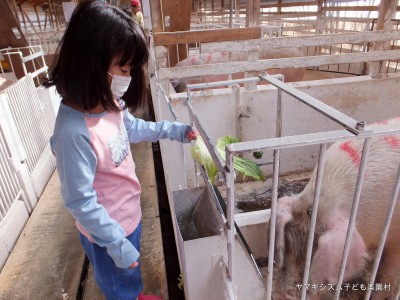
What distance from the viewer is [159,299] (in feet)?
7.10

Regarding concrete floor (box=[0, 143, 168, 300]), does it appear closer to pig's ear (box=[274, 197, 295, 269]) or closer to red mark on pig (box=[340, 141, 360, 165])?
pig's ear (box=[274, 197, 295, 269])

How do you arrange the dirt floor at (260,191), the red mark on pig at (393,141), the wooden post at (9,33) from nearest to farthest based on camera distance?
the red mark on pig at (393,141)
the dirt floor at (260,191)
the wooden post at (9,33)

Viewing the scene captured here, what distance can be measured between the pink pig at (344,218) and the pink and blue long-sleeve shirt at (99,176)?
1008 mm

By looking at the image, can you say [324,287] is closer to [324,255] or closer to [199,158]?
[324,255]

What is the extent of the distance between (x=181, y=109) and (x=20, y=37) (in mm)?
5145

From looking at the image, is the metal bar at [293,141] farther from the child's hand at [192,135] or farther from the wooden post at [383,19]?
the wooden post at [383,19]

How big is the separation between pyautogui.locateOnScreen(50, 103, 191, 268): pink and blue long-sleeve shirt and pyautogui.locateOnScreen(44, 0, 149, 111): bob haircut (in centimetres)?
10

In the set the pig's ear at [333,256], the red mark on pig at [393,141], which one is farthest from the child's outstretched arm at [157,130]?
the red mark on pig at [393,141]

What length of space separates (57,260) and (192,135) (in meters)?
1.81

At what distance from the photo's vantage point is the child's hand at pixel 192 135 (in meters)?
1.71

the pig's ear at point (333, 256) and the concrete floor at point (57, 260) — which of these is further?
the concrete floor at point (57, 260)

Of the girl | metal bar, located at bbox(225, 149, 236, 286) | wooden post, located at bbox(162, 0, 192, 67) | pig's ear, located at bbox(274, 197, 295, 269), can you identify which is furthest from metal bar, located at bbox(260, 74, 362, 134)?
wooden post, located at bbox(162, 0, 192, 67)

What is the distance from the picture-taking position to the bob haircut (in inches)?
48.1

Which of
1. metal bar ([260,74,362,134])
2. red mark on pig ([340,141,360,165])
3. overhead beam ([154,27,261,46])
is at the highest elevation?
overhead beam ([154,27,261,46])
